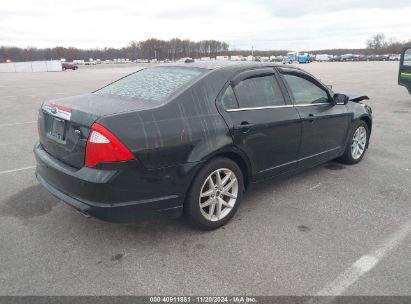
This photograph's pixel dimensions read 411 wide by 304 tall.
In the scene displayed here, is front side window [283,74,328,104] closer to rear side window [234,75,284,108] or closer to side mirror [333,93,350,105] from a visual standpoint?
side mirror [333,93,350,105]

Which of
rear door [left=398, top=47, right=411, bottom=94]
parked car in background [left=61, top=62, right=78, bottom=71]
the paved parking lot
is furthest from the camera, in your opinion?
parked car in background [left=61, top=62, right=78, bottom=71]

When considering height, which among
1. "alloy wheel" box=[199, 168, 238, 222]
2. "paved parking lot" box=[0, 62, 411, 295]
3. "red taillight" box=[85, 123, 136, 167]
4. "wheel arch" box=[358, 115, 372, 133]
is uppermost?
"red taillight" box=[85, 123, 136, 167]

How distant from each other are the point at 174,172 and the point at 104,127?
69 centimetres

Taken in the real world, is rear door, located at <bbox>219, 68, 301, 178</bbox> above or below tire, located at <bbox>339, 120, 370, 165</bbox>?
above

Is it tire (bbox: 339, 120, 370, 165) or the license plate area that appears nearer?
the license plate area

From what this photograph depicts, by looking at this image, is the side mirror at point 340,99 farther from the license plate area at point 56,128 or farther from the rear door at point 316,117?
the license plate area at point 56,128

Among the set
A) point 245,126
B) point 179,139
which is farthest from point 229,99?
point 179,139

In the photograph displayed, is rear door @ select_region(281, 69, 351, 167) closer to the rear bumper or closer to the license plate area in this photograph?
the rear bumper

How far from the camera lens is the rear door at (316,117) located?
423cm

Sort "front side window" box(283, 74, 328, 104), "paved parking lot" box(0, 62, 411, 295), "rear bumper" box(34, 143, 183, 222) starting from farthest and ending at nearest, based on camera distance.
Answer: "front side window" box(283, 74, 328, 104)
"rear bumper" box(34, 143, 183, 222)
"paved parking lot" box(0, 62, 411, 295)

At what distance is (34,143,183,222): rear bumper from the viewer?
9.27 ft

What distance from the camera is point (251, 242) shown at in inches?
128

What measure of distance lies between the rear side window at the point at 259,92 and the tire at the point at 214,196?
2.24 feet

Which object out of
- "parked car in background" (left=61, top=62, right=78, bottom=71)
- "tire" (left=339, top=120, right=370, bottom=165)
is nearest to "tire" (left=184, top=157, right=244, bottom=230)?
"tire" (left=339, top=120, right=370, bottom=165)
